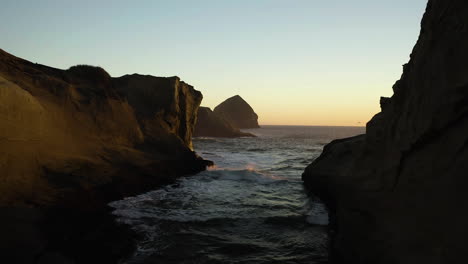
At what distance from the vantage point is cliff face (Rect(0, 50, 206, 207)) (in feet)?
30.3

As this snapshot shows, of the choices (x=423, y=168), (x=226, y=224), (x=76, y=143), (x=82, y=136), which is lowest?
(x=226, y=224)

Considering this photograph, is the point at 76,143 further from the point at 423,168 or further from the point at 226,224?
the point at 423,168

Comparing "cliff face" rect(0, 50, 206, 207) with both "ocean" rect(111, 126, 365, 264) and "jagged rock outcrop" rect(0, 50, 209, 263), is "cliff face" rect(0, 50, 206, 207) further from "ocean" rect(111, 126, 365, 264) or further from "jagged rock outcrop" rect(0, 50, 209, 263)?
"ocean" rect(111, 126, 365, 264)

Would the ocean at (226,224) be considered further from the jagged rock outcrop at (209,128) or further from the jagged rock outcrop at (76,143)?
the jagged rock outcrop at (209,128)

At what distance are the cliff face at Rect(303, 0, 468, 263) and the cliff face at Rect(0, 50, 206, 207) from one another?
8935mm

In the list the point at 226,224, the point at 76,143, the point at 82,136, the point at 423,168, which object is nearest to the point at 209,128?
the point at 82,136

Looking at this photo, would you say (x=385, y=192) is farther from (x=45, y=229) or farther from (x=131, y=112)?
(x=131, y=112)

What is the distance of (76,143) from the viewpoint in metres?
13.3

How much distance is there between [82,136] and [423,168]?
14327mm

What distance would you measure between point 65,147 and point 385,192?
478 inches

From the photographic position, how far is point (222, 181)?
19.0 m

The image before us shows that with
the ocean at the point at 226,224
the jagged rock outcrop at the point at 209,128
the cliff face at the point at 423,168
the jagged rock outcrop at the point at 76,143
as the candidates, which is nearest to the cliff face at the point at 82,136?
the jagged rock outcrop at the point at 76,143

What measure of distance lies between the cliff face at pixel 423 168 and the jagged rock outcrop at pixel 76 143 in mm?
6942

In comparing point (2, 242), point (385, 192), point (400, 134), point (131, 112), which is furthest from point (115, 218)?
point (131, 112)
